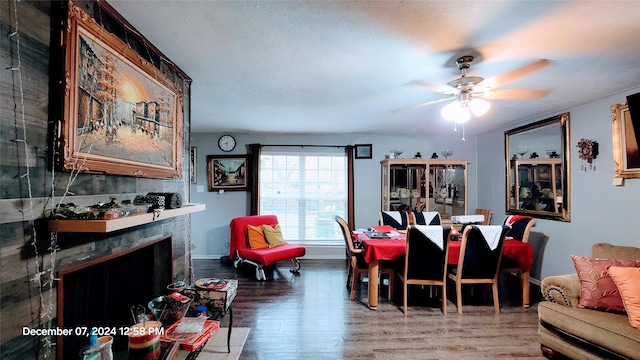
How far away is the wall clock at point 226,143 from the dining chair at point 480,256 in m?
3.88

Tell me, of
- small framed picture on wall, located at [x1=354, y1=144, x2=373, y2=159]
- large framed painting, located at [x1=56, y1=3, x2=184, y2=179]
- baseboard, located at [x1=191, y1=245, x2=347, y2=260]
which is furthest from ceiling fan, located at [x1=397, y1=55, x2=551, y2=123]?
baseboard, located at [x1=191, y1=245, x2=347, y2=260]

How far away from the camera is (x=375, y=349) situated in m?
2.35

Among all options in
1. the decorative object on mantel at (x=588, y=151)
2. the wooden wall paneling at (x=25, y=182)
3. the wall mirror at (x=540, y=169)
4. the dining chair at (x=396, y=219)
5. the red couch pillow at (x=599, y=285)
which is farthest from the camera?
the dining chair at (x=396, y=219)

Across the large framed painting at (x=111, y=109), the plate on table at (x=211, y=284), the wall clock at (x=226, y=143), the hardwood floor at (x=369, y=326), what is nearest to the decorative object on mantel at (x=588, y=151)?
the hardwood floor at (x=369, y=326)

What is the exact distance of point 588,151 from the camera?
10.2 feet

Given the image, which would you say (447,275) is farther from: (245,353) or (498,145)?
(498,145)

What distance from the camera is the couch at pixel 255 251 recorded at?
402cm

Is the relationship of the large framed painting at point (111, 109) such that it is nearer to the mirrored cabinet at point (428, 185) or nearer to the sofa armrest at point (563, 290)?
the sofa armrest at point (563, 290)

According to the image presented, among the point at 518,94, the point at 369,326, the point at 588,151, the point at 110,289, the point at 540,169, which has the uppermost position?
the point at 518,94

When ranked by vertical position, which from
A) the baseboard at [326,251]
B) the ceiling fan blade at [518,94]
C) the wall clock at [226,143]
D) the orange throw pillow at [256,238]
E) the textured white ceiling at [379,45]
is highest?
the textured white ceiling at [379,45]

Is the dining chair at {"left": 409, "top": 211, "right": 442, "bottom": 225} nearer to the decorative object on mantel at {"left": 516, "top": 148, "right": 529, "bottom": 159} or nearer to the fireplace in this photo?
the decorative object on mantel at {"left": 516, "top": 148, "right": 529, "bottom": 159}

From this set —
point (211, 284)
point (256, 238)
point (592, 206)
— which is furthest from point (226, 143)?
→ point (592, 206)

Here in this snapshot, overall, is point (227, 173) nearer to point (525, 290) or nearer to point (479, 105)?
point (479, 105)

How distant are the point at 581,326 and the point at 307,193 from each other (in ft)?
12.7
